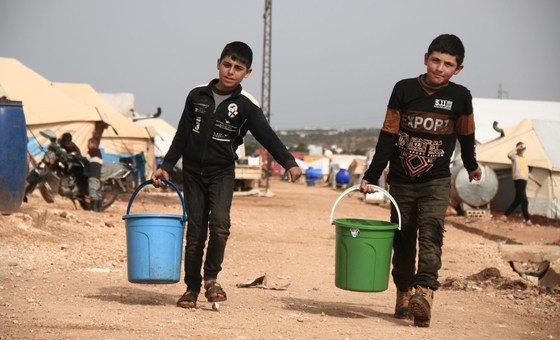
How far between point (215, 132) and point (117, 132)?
2649cm

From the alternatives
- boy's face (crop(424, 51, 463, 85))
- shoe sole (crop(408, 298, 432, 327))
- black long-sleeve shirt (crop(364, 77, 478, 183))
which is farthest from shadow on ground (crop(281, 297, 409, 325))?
boy's face (crop(424, 51, 463, 85))

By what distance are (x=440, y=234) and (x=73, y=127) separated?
68.8 feet

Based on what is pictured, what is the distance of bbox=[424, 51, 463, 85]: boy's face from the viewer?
659cm

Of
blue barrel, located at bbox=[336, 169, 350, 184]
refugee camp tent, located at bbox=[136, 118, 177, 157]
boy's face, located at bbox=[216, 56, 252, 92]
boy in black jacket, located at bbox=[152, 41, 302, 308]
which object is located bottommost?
blue barrel, located at bbox=[336, 169, 350, 184]

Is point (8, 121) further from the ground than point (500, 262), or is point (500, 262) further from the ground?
point (8, 121)

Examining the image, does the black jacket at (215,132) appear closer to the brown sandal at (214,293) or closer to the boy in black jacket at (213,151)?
the boy in black jacket at (213,151)

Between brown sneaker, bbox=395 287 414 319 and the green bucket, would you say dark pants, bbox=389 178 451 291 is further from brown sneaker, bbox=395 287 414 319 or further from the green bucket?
the green bucket

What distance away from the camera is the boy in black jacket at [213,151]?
6.90 meters

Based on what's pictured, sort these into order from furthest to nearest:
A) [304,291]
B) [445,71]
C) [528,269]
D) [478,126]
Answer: [478,126]
[528,269]
[304,291]
[445,71]

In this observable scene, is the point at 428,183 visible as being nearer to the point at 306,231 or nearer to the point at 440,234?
the point at 440,234

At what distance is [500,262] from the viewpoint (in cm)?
1330

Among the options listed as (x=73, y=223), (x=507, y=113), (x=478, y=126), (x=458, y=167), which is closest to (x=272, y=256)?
(x=73, y=223)

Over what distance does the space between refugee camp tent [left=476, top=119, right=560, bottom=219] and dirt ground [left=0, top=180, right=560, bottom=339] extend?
40.6 feet

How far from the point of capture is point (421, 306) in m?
6.45
